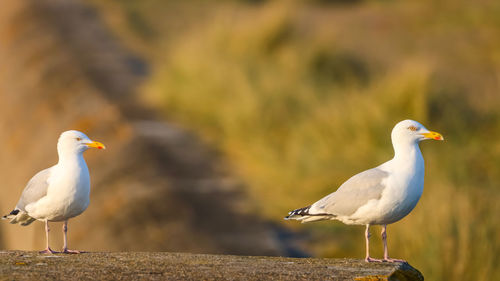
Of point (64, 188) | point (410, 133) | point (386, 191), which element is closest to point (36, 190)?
point (64, 188)

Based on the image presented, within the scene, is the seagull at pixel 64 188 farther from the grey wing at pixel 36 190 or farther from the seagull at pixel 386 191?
the seagull at pixel 386 191

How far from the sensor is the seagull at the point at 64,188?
474 cm

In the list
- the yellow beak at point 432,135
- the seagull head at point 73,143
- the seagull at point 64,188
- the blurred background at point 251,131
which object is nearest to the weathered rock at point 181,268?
the seagull at point 64,188

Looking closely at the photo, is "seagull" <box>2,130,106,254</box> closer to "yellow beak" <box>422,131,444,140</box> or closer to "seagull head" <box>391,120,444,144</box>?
"seagull head" <box>391,120,444,144</box>

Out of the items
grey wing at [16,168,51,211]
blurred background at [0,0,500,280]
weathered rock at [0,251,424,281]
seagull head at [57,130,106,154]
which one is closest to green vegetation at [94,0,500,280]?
blurred background at [0,0,500,280]

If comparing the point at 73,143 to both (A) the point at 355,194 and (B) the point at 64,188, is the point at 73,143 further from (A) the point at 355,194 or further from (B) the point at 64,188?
(A) the point at 355,194

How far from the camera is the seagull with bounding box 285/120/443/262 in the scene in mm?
4531

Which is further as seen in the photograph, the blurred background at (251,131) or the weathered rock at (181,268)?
the blurred background at (251,131)

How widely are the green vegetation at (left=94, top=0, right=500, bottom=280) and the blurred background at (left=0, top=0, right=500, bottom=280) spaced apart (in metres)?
0.02

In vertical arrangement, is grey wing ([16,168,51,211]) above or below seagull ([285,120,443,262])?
above

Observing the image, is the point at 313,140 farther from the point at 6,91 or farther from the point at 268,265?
the point at 6,91

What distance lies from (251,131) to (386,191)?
787 centimetres

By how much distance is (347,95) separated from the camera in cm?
→ 1219

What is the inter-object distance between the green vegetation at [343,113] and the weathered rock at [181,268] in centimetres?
184
